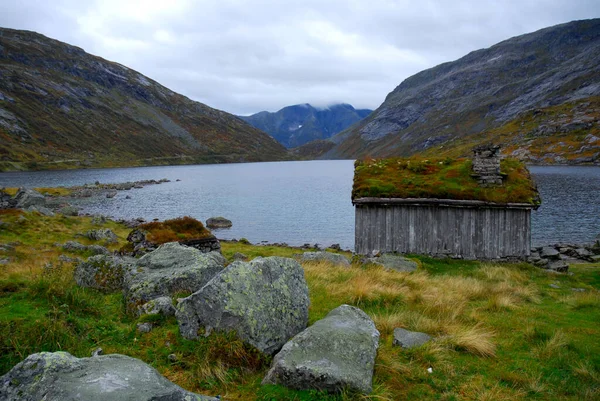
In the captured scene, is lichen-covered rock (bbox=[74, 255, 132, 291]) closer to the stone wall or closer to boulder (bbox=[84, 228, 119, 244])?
the stone wall

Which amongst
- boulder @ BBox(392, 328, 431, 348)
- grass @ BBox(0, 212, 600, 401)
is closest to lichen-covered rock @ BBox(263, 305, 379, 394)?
grass @ BBox(0, 212, 600, 401)

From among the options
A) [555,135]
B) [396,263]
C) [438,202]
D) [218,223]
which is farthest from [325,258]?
[555,135]

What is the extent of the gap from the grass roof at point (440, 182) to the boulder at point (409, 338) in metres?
14.0

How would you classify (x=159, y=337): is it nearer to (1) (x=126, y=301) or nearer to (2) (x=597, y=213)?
(1) (x=126, y=301)

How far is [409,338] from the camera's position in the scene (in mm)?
8148

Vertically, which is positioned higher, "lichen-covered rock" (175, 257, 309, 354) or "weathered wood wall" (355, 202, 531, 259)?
"lichen-covered rock" (175, 257, 309, 354)

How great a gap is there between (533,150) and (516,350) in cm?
14118

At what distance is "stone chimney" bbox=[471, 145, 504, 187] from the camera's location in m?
21.7

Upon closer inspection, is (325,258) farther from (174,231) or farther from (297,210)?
(297,210)

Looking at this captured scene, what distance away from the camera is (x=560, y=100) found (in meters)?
179

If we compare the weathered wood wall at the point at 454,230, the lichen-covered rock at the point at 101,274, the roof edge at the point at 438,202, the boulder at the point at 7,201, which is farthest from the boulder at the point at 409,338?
the boulder at the point at 7,201

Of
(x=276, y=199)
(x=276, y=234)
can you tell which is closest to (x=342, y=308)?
(x=276, y=234)

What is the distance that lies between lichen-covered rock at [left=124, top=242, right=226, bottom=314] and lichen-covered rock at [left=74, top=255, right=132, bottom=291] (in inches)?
25.4

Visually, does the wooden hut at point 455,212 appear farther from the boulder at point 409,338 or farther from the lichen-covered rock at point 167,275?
the boulder at point 409,338
